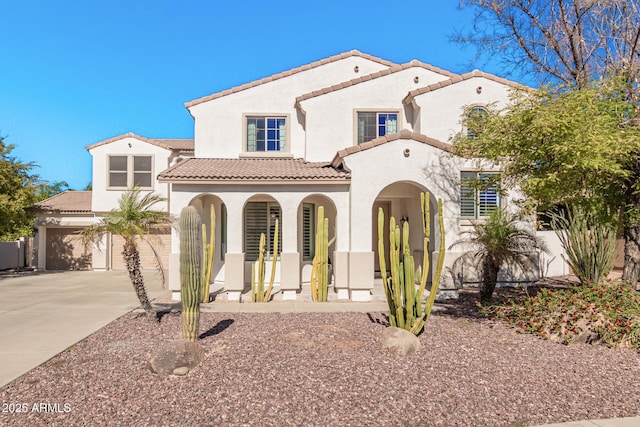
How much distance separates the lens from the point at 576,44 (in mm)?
12344

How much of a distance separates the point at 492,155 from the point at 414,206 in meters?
6.47

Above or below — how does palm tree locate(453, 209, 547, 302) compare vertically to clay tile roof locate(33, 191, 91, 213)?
below

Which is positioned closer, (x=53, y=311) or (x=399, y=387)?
(x=399, y=387)

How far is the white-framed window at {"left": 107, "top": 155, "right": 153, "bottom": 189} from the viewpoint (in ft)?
69.3

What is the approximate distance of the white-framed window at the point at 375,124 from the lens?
15.4 meters

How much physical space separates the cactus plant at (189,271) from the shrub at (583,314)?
21.6 ft

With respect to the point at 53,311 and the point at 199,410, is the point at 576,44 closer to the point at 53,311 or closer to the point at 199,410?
the point at 199,410

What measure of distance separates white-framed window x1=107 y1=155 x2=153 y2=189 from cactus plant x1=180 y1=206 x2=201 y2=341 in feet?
49.8

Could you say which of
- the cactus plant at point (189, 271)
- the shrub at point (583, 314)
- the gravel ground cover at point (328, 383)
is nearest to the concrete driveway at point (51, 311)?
the gravel ground cover at point (328, 383)

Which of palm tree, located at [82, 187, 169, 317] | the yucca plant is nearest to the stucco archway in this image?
palm tree, located at [82, 187, 169, 317]

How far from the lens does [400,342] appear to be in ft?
23.4

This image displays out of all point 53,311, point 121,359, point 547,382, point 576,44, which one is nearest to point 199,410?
point 121,359

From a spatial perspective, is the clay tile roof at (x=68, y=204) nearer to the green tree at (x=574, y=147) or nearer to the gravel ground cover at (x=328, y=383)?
the gravel ground cover at (x=328, y=383)

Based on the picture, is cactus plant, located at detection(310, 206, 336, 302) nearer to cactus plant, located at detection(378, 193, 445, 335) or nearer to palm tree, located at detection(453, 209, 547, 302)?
cactus plant, located at detection(378, 193, 445, 335)
